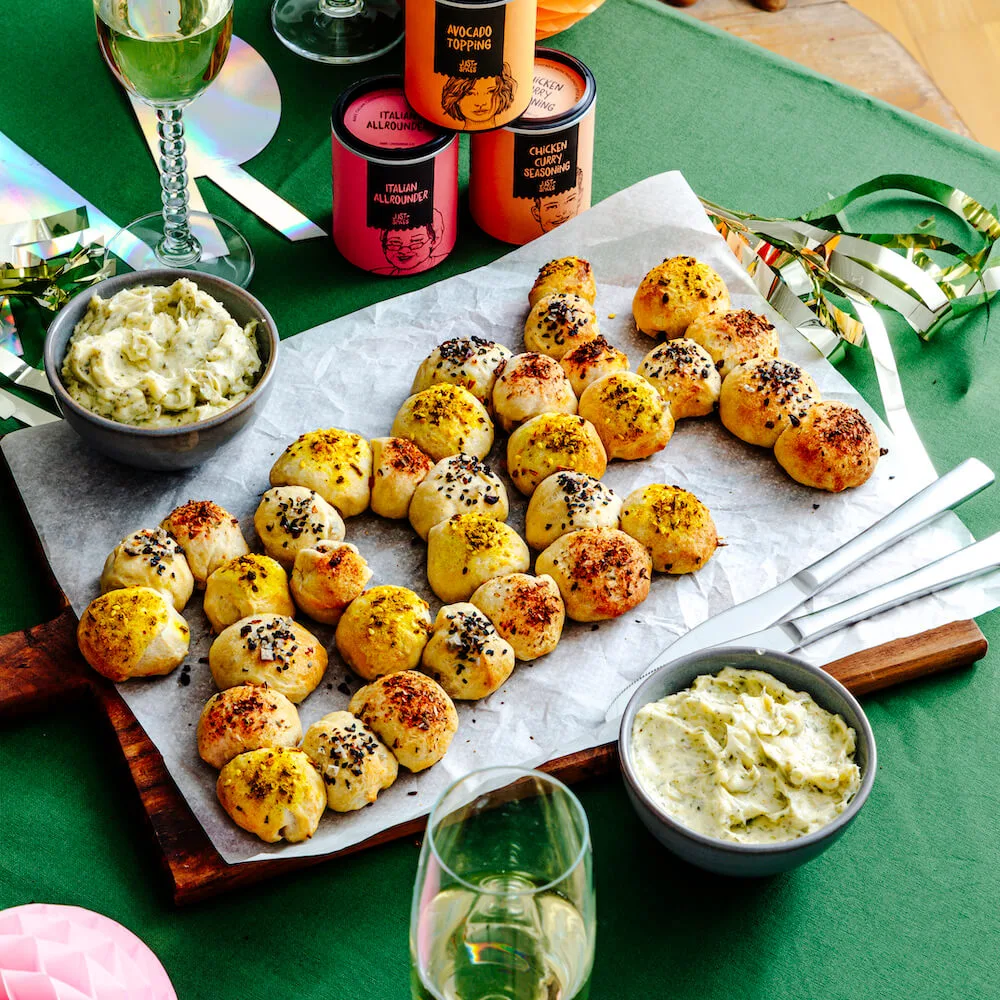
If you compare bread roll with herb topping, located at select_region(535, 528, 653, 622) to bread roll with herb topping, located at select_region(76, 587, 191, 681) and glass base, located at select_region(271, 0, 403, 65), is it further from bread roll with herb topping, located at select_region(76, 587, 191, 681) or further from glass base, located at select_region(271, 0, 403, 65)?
glass base, located at select_region(271, 0, 403, 65)

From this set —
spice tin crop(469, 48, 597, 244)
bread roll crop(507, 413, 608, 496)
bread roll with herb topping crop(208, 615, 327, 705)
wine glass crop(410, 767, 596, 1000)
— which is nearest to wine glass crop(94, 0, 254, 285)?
spice tin crop(469, 48, 597, 244)

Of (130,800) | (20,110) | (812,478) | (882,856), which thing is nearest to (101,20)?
(20,110)

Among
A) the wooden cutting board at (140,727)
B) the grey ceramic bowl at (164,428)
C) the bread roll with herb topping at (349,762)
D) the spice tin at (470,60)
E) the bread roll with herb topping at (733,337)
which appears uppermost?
the spice tin at (470,60)

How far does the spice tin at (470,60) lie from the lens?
6.44 ft

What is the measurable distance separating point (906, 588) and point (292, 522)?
842 mm

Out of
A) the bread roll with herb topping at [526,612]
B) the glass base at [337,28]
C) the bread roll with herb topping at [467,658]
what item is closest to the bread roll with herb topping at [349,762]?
the bread roll with herb topping at [467,658]

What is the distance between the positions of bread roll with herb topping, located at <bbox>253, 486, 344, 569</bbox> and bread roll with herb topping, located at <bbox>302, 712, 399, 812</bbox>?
305 mm

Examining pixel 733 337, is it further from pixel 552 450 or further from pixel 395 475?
pixel 395 475

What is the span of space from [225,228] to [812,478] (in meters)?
1.09

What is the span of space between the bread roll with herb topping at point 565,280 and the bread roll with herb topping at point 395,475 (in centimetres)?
42

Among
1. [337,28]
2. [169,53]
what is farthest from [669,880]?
[337,28]

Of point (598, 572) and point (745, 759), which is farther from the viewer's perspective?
point (598, 572)

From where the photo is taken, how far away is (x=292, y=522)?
176 centimetres

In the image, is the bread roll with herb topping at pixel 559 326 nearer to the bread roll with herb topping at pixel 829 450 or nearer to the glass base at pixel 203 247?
the bread roll with herb topping at pixel 829 450
